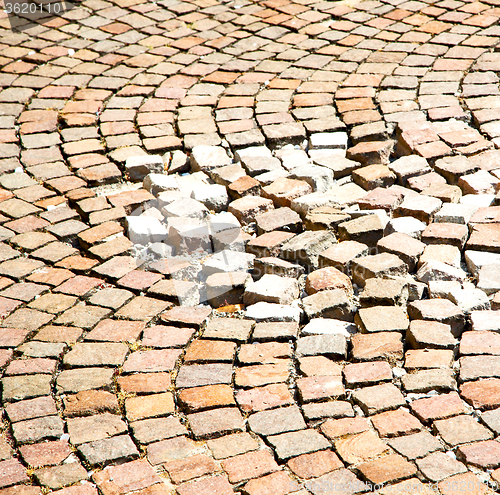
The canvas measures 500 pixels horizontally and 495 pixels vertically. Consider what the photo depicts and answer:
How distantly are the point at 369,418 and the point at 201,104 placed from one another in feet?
11.8

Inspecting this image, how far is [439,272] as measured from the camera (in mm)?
3500

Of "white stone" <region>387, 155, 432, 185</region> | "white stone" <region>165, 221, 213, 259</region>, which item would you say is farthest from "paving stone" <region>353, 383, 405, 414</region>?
"white stone" <region>387, 155, 432, 185</region>

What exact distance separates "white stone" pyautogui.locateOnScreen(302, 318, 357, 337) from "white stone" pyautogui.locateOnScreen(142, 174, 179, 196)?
169 cm

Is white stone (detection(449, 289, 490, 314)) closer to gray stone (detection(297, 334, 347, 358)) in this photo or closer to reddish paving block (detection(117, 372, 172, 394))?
gray stone (detection(297, 334, 347, 358))

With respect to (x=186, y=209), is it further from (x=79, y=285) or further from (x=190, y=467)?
(x=190, y=467)

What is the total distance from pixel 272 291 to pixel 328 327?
1.33ft

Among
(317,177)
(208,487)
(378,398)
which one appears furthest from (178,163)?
(208,487)

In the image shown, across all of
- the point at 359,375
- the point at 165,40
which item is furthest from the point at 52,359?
the point at 165,40

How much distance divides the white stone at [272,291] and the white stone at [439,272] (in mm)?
719

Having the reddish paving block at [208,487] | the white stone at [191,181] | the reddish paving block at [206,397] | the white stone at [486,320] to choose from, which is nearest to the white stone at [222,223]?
the white stone at [191,181]

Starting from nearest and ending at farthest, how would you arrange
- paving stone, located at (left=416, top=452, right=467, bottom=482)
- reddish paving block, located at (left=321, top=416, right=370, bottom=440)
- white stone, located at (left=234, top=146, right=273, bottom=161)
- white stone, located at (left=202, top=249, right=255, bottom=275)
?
1. paving stone, located at (left=416, top=452, right=467, bottom=482)
2. reddish paving block, located at (left=321, top=416, right=370, bottom=440)
3. white stone, located at (left=202, top=249, right=255, bottom=275)
4. white stone, located at (left=234, top=146, right=273, bottom=161)

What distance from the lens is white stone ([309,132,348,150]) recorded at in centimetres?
486

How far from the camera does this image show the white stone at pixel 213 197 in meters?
4.41

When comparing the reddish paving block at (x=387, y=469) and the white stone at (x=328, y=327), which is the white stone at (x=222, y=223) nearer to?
the white stone at (x=328, y=327)
